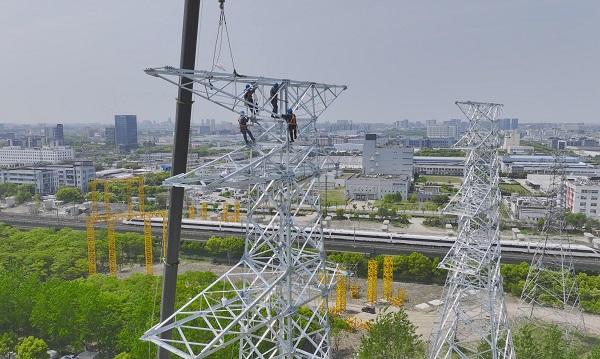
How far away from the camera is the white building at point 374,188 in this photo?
48938 millimetres

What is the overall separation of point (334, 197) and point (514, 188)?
2205 cm

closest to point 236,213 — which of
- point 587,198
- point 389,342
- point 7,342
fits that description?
point 7,342

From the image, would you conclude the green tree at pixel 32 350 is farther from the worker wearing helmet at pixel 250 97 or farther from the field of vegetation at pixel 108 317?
the worker wearing helmet at pixel 250 97

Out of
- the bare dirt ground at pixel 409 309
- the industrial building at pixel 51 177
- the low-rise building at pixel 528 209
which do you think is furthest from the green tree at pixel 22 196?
the low-rise building at pixel 528 209

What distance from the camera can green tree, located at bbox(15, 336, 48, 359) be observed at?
12.4 meters

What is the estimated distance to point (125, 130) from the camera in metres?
108

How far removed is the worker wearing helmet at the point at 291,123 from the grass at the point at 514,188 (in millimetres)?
48721

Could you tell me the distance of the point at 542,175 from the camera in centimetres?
5903

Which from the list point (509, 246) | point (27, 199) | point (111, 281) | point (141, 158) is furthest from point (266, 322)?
point (141, 158)

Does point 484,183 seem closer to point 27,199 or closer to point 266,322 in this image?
point 266,322

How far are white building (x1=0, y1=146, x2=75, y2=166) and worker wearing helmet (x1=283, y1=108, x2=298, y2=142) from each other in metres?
80.0

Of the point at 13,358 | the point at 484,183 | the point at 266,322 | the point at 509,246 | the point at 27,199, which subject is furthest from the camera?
the point at 27,199

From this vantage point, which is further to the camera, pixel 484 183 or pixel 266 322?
pixel 484 183

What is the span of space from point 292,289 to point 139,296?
11.2 metres
